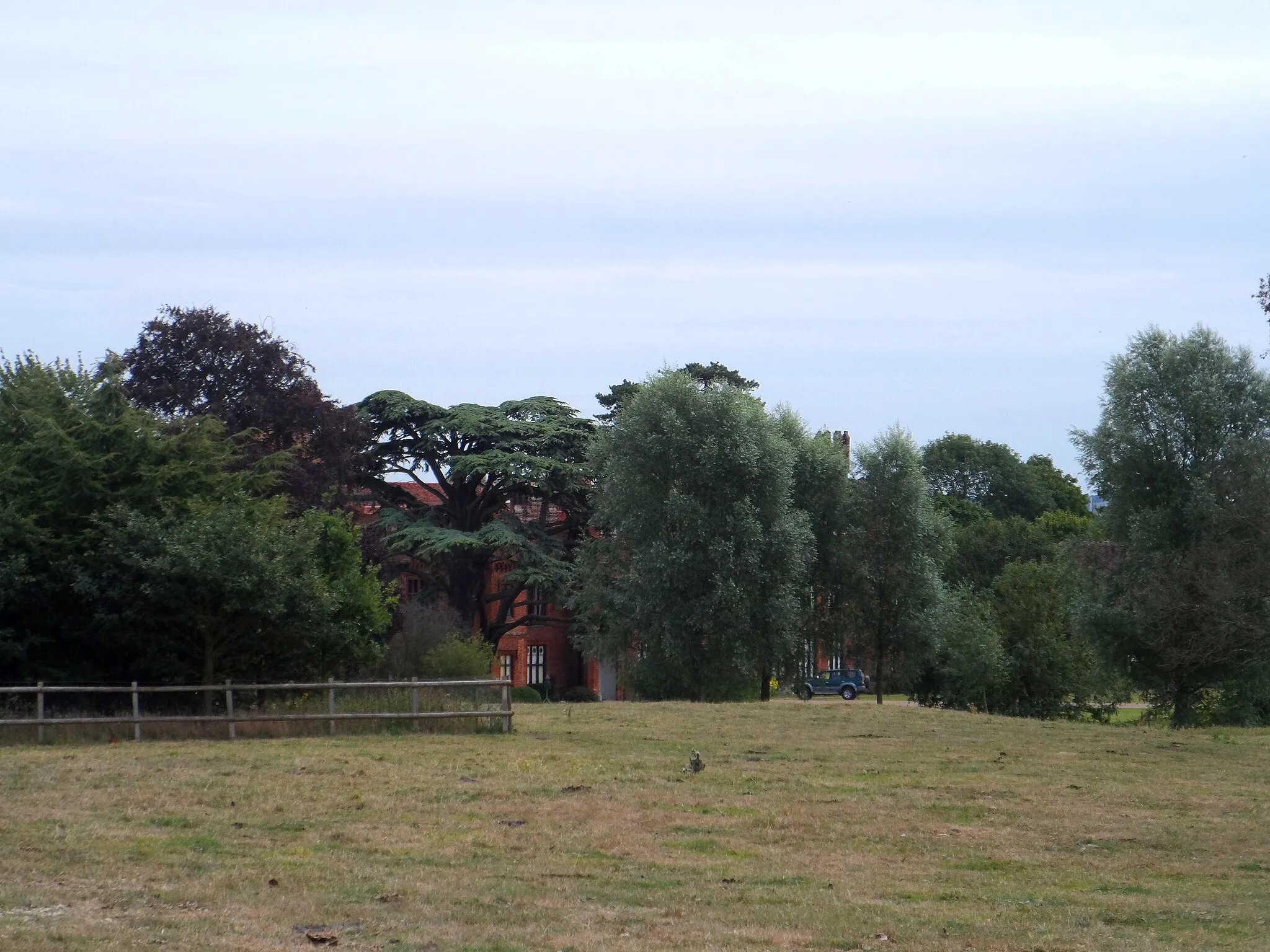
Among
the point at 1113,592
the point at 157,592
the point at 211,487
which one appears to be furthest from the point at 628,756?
the point at 1113,592

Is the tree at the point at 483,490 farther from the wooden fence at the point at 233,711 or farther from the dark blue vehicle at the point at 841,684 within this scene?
the wooden fence at the point at 233,711

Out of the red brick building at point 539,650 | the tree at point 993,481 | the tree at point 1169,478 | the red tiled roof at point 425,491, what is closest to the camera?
the tree at point 1169,478

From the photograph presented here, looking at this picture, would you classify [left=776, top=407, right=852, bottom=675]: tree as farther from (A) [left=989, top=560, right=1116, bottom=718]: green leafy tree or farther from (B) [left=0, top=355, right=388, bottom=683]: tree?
(B) [left=0, top=355, right=388, bottom=683]: tree

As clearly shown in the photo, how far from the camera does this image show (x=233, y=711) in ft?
79.9

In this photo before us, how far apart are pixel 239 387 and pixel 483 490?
1564cm

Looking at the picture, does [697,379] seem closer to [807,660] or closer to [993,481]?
[807,660]

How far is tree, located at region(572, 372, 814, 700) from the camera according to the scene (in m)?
42.6

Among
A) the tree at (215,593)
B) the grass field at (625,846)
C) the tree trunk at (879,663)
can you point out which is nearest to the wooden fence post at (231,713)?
the grass field at (625,846)

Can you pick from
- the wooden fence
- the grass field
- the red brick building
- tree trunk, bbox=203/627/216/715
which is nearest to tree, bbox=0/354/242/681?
the wooden fence

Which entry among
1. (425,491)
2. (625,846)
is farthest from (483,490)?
(625,846)

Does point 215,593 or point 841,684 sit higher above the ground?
point 215,593

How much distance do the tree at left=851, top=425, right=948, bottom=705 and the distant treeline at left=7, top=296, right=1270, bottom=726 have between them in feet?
0.33

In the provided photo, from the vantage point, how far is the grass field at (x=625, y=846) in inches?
383

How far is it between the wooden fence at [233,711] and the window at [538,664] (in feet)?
151
